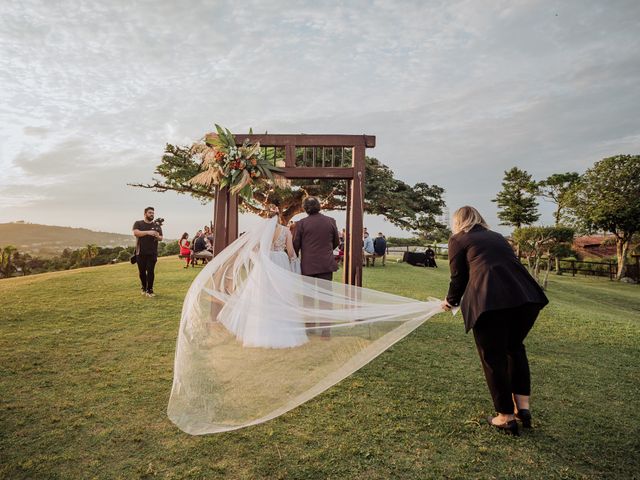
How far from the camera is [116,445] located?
3.14 m

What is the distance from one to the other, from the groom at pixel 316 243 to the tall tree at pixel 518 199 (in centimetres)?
4558

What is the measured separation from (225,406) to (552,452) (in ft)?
8.40

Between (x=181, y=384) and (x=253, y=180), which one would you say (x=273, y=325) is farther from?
(x=253, y=180)

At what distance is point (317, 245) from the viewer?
19.6ft

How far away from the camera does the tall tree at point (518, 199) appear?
45.8 meters

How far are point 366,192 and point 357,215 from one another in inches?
649

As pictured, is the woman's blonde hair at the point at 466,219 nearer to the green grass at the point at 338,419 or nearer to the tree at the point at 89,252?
the green grass at the point at 338,419

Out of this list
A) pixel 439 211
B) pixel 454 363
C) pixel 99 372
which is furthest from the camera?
pixel 439 211

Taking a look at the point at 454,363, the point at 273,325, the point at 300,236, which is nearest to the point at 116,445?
the point at 273,325

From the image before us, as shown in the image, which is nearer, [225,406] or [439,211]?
[225,406]

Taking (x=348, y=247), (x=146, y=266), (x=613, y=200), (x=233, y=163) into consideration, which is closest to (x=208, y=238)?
(x=146, y=266)

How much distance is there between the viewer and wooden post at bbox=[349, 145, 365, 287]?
6754 mm

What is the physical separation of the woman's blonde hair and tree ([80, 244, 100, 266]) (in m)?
25.7

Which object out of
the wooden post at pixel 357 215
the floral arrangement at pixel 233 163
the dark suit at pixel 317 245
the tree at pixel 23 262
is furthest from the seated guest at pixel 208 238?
the dark suit at pixel 317 245
